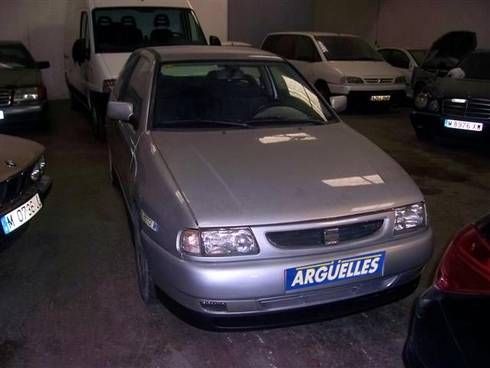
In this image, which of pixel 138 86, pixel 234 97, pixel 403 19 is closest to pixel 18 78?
pixel 138 86

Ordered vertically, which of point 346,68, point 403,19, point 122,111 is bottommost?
point 346,68

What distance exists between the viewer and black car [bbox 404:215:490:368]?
1.37 meters

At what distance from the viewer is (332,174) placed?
99.3 inches

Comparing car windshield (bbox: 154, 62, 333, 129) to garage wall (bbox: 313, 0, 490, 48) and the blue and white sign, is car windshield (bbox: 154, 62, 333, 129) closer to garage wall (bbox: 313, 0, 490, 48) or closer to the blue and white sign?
the blue and white sign

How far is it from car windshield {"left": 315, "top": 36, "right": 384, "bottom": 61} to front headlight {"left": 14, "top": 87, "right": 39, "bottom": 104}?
5.35m

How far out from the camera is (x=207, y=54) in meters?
3.46

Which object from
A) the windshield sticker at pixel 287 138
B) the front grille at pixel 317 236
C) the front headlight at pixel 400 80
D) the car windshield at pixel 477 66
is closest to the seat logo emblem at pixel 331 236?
the front grille at pixel 317 236

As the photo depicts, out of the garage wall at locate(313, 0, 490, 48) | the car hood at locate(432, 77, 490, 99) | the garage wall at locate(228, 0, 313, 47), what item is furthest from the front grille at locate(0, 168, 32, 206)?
the garage wall at locate(313, 0, 490, 48)

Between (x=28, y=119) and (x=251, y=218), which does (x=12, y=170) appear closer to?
(x=251, y=218)

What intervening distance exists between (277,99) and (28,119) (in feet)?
14.8

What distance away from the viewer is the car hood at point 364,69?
905 centimetres

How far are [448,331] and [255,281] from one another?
822 mm

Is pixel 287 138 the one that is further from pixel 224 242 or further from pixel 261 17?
pixel 261 17

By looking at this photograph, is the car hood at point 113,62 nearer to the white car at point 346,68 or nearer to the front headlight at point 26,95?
the front headlight at point 26,95
